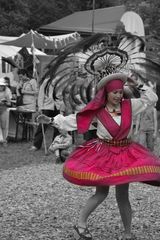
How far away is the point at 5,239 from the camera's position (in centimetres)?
566

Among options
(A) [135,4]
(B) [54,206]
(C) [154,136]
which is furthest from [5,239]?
(A) [135,4]

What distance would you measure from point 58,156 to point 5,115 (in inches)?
148

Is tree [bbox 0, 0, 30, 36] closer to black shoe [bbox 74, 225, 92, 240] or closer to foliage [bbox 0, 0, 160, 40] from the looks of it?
foliage [bbox 0, 0, 160, 40]

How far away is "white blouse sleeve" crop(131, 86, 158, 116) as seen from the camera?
222 inches

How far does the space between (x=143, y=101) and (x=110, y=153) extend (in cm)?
71

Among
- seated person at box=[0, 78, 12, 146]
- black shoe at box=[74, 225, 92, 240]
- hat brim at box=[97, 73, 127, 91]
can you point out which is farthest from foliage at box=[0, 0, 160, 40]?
black shoe at box=[74, 225, 92, 240]

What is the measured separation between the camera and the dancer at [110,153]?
5211 millimetres

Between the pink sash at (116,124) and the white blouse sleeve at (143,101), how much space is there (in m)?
0.09

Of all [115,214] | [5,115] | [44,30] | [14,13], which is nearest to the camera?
[115,214]

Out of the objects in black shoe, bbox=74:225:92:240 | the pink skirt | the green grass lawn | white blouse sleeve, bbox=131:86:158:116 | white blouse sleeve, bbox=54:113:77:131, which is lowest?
the green grass lawn

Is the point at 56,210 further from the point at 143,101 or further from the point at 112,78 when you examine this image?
the point at 112,78

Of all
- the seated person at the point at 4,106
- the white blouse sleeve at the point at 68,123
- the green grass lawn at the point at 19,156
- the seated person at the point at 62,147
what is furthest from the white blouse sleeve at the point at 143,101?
the seated person at the point at 4,106

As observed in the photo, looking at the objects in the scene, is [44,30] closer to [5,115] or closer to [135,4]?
[135,4]

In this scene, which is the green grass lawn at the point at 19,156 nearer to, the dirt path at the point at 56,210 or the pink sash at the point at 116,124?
the dirt path at the point at 56,210
